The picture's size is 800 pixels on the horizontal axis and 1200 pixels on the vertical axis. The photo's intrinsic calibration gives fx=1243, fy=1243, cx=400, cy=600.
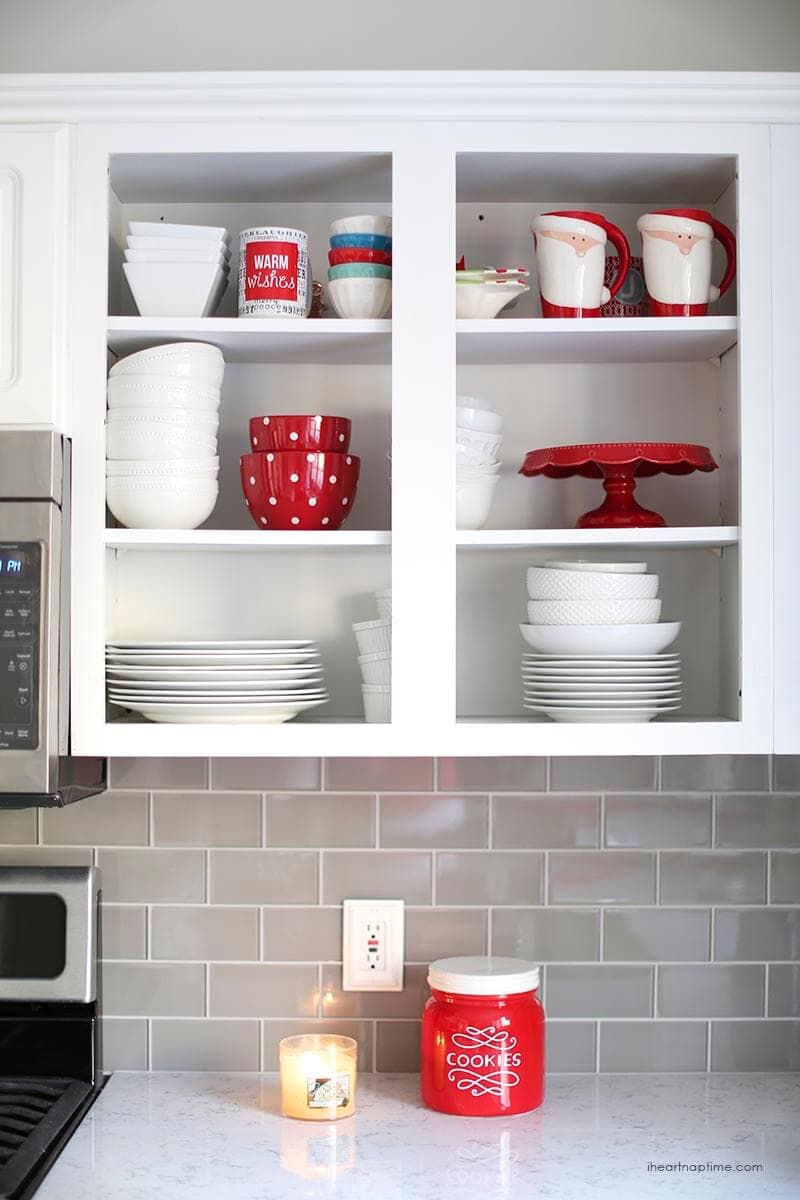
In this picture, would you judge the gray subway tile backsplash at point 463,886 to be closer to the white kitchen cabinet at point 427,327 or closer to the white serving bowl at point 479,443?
the white kitchen cabinet at point 427,327

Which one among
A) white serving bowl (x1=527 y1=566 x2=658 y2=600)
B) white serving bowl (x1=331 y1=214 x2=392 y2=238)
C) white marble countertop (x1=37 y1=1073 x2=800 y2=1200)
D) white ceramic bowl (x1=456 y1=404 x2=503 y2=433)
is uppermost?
white serving bowl (x1=331 y1=214 x2=392 y2=238)

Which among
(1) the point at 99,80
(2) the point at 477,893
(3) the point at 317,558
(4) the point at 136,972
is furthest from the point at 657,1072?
(1) the point at 99,80

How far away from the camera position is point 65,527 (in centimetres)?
156

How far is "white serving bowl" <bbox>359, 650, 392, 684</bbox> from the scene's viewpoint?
1624 millimetres

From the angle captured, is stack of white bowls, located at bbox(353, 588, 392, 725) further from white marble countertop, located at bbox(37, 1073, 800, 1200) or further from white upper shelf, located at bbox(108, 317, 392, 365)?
white marble countertop, located at bbox(37, 1073, 800, 1200)

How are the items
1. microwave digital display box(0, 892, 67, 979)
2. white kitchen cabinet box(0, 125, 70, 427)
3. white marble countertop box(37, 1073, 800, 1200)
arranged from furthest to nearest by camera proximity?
microwave digital display box(0, 892, 67, 979)
white kitchen cabinet box(0, 125, 70, 427)
white marble countertop box(37, 1073, 800, 1200)

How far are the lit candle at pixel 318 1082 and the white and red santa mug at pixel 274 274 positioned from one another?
38.0 inches

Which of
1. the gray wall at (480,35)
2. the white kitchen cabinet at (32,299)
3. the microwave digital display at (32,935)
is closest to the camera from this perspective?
the white kitchen cabinet at (32,299)

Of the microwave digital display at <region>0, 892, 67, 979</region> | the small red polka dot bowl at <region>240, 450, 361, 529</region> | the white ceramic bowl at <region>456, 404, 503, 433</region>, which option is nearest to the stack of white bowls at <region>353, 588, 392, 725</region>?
the small red polka dot bowl at <region>240, 450, 361, 529</region>

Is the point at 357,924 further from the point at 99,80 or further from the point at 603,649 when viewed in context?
the point at 99,80

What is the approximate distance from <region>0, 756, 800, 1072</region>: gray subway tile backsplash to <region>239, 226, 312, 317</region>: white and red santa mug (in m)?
0.65

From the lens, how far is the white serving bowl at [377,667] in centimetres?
162

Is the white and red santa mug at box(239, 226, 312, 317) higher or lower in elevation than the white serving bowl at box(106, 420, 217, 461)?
higher

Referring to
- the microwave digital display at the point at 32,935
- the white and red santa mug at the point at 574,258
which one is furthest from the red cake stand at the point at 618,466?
the microwave digital display at the point at 32,935
